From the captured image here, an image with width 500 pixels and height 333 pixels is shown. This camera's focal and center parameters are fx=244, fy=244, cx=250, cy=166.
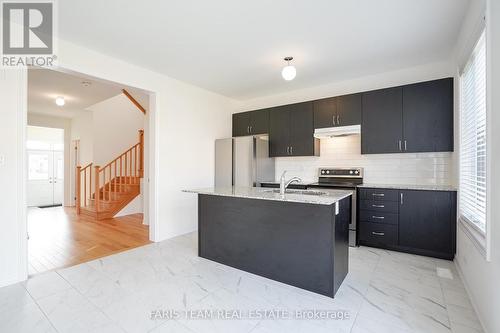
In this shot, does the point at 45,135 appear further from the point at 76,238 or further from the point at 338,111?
the point at 338,111

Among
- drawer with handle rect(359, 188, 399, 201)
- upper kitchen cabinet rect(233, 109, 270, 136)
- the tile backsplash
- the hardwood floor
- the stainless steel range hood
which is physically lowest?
the hardwood floor

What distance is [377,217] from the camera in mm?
3416

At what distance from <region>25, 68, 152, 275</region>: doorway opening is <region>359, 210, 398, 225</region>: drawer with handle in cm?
332

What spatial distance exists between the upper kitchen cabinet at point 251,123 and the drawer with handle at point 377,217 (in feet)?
7.52

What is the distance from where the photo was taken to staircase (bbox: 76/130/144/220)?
560 centimetres

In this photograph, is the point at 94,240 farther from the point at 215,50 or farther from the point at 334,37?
the point at 334,37

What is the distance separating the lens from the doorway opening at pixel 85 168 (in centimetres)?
371

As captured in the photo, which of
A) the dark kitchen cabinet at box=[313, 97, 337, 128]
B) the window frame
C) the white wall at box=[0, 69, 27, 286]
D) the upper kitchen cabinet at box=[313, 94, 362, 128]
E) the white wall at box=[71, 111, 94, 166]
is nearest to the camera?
the window frame

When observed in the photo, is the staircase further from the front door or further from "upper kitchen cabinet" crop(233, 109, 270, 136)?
"upper kitchen cabinet" crop(233, 109, 270, 136)

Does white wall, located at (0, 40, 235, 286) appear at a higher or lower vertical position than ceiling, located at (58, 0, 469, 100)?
lower

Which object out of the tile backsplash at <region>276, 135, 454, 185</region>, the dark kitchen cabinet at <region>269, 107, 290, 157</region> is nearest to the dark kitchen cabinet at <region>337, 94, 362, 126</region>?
the tile backsplash at <region>276, 135, 454, 185</region>

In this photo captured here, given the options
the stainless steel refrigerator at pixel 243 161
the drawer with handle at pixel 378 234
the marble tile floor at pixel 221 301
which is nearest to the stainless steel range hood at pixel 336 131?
the stainless steel refrigerator at pixel 243 161

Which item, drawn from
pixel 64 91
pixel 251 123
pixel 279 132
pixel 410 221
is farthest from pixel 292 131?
pixel 64 91

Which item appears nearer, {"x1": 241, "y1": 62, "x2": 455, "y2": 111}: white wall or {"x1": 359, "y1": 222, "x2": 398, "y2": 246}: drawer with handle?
{"x1": 359, "y1": 222, "x2": 398, "y2": 246}: drawer with handle
